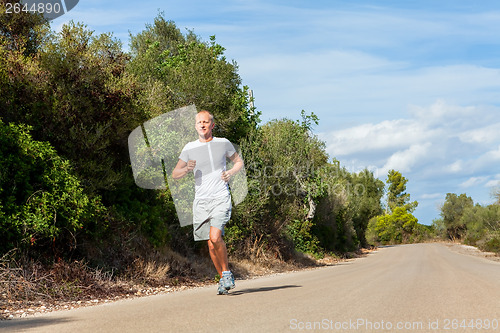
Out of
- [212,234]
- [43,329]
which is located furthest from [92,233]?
[43,329]

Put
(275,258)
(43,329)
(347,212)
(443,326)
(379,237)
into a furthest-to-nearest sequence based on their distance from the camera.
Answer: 1. (379,237)
2. (347,212)
3. (275,258)
4. (43,329)
5. (443,326)

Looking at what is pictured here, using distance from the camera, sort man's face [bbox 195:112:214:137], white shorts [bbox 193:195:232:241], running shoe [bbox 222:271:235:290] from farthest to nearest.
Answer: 1. man's face [bbox 195:112:214:137]
2. running shoe [bbox 222:271:235:290]
3. white shorts [bbox 193:195:232:241]

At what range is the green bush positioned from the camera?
10.4 meters

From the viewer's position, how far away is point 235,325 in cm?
556

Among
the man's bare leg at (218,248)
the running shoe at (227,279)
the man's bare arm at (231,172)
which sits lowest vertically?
the running shoe at (227,279)

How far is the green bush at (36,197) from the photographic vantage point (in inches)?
408

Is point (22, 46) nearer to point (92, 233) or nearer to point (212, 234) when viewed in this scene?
point (92, 233)

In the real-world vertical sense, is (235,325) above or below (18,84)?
below

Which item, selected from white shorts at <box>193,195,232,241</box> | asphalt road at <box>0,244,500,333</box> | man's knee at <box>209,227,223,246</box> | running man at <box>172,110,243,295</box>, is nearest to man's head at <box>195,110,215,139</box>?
running man at <box>172,110,243,295</box>

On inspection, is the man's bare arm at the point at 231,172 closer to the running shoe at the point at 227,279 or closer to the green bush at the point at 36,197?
the running shoe at the point at 227,279

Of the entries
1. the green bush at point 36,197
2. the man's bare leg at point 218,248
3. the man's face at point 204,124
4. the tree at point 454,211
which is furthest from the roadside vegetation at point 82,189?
the tree at point 454,211

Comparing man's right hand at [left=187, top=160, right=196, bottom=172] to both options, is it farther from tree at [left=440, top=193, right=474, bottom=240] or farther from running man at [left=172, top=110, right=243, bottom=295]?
tree at [left=440, top=193, right=474, bottom=240]

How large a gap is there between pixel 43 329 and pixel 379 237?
107970 mm

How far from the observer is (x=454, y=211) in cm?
10412
